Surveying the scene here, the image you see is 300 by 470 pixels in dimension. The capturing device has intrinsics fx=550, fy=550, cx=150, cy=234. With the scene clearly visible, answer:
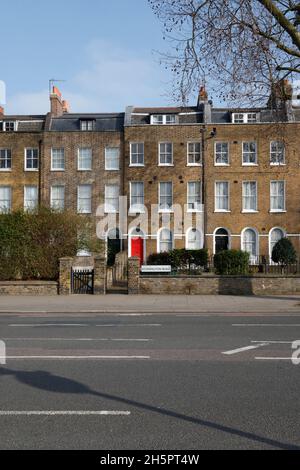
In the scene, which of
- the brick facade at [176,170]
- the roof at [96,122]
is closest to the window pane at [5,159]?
the brick facade at [176,170]

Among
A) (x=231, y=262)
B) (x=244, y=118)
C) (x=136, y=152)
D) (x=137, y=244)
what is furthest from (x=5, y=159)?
(x=231, y=262)

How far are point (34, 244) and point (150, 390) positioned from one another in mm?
18247

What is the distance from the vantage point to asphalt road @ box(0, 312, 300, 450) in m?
5.49

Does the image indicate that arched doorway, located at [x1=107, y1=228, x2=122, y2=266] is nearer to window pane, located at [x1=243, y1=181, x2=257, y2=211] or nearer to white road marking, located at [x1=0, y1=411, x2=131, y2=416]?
window pane, located at [x1=243, y1=181, x2=257, y2=211]

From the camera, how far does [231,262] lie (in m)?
27.0

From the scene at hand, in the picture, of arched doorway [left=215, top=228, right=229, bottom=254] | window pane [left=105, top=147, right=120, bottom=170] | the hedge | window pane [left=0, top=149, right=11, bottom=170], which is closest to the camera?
the hedge

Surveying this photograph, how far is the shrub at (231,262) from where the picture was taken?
2645cm

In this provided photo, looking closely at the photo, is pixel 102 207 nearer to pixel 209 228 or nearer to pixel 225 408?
pixel 209 228

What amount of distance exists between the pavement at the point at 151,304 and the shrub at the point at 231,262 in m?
3.71

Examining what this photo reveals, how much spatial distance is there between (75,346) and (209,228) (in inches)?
1185

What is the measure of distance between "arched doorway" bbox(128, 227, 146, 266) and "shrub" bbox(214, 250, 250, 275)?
13.8m

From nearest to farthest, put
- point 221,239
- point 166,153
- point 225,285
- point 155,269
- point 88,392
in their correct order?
1. point 88,392
2. point 225,285
3. point 155,269
4. point 221,239
5. point 166,153

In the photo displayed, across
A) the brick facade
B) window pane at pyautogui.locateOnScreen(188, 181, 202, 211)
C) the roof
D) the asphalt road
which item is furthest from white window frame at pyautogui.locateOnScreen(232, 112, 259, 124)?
the asphalt road

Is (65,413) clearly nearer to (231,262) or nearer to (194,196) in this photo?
(231,262)
